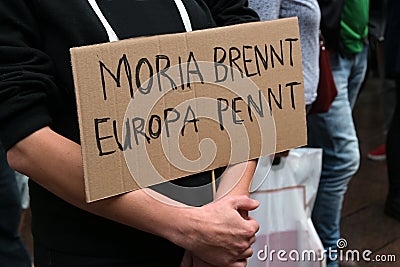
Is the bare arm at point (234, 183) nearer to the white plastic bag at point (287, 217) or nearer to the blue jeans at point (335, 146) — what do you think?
the white plastic bag at point (287, 217)

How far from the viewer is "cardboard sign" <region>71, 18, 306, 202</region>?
1130 millimetres

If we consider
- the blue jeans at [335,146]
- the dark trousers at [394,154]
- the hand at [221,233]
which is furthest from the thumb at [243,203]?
the dark trousers at [394,154]

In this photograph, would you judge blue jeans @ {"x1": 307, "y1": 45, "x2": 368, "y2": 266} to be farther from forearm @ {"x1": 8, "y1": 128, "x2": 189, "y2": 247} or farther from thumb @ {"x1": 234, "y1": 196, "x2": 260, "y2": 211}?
forearm @ {"x1": 8, "y1": 128, "x2": 189, "y2": 247}

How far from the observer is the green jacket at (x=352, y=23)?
8.89ft

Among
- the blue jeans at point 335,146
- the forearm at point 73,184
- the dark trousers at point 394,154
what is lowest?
the dark trousers at point 394,154

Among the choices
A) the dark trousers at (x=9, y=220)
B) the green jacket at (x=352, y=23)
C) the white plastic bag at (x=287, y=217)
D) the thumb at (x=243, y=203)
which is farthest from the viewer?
the green jacket at (x=352, y=23)

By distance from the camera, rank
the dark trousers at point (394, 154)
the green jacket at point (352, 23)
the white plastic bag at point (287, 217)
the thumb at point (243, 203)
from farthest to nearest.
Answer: the dark trousers at point (394, 154), the green jacket at point (352, 23), the white plastic bag at point (287, 217), the thumb at point (243, 203)

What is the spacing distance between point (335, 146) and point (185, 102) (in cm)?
167

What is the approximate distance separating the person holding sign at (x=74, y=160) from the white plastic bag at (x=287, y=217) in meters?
0.88

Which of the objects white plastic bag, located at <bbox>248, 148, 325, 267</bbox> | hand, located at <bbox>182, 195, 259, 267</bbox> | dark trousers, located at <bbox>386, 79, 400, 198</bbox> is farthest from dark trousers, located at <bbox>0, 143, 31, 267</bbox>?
dark trousers, located at <bbox>386, 79, 400, 198</bbox>

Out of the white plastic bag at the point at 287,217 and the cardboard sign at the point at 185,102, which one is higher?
the cardboard sign at the point at 185,102

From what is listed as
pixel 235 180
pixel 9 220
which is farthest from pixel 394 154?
pixel 235 180

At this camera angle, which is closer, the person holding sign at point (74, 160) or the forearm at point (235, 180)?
the person holding sign at point (74, 160)

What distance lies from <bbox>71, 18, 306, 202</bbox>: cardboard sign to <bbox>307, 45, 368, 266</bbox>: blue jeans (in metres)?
1.36
